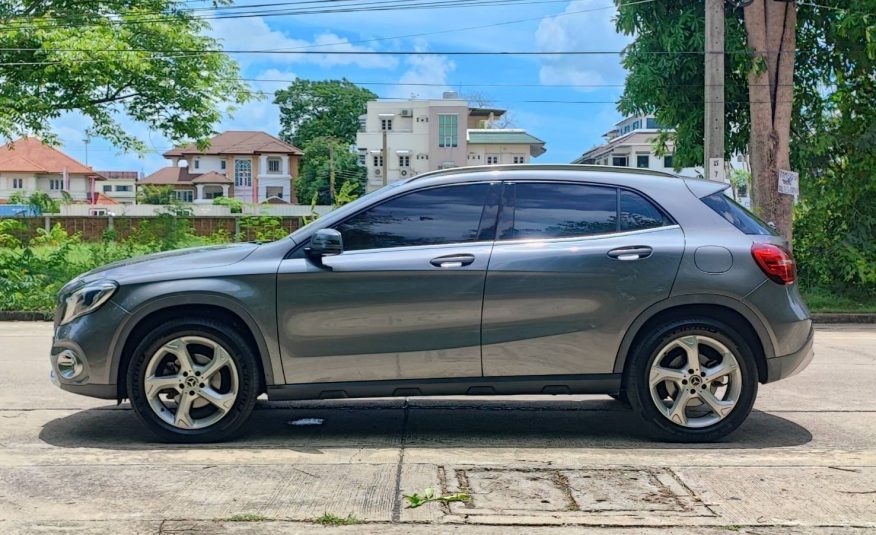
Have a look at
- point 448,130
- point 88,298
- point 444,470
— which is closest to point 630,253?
point 444,470

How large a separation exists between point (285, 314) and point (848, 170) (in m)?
15.4

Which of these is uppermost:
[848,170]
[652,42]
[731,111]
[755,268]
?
[652,42]

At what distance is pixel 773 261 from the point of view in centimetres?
529

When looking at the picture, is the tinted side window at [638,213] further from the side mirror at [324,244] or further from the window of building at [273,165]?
the window of building at [273,165]

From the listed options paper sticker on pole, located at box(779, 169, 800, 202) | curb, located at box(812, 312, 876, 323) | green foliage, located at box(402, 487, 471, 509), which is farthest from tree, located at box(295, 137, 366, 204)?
green foliage, located at box(402, 487, 471, 509)

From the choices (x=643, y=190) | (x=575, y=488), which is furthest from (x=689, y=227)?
(x=575, y=488)

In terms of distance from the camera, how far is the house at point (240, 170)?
267ft

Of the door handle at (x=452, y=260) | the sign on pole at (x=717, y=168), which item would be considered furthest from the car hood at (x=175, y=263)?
the sign on pole at (x=717, y=168)

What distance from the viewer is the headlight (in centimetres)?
517

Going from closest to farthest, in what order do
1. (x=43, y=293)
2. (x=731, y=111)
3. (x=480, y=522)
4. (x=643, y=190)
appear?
(x=480, y=522)
(x=643, y=190)
(x=43, y=293)
(x=731, y=111)

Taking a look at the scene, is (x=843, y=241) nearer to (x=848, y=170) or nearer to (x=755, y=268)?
(x=848, y=170)

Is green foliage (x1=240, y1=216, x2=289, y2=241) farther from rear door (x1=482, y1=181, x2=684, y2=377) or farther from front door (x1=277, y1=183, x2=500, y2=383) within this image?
rear door (x1=482, y1=181, x2=684, y2=377)

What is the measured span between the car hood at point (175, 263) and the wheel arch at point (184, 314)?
22 cm

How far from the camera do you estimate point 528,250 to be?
5273mm
